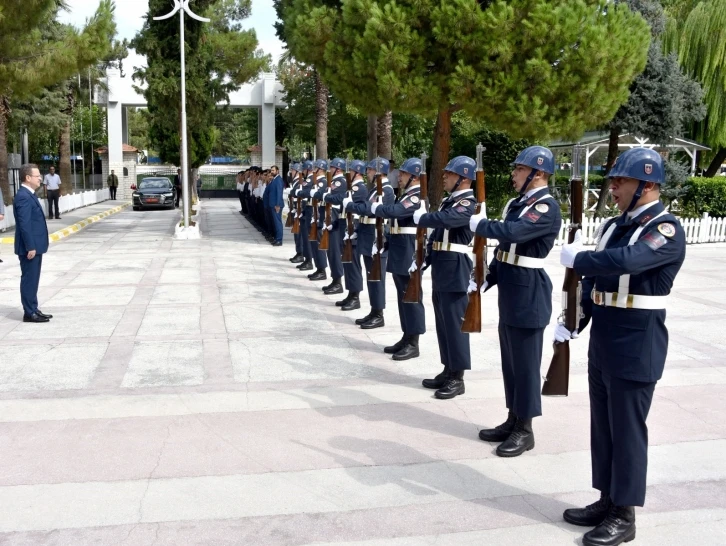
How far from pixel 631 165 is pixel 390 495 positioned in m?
2.22

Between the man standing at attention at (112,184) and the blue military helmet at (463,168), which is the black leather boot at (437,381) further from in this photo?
the man standing at attention at (112,184)

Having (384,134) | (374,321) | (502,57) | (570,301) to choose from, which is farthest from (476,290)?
(384,134)

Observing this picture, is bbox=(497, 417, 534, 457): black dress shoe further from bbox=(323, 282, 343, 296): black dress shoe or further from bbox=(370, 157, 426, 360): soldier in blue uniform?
bbox=(323, 282, 343, 296): black dress shoe

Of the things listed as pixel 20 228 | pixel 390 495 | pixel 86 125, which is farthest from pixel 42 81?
pixel 86 125

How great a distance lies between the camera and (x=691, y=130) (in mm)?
26250

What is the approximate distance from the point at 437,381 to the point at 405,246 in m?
1.62

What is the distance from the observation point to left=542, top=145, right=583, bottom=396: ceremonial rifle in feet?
13.4

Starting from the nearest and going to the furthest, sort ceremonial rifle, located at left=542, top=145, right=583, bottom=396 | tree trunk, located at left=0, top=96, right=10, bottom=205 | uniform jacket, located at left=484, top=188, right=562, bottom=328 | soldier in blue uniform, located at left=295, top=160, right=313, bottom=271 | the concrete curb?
1. ceremonial rifle, located at left=542, top=145, right=583, bottom=396
2. uniform jacket, located at left=484, top=188, right=562, bottom=328
3. soldier in blue uniform, located at left=295, top=160, right=313, bottom=271
4. the concrete curb
5. tree trunk, located at left=0, top=96, right=10, bottom=205

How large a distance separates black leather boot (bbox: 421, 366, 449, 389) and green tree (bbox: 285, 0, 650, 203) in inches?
339

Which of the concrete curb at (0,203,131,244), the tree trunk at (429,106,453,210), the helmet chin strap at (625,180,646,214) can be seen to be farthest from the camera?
the concrete curb at (0,203,131,244)

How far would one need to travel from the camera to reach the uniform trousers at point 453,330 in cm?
594

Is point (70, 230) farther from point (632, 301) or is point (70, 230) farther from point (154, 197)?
point (632, 301)

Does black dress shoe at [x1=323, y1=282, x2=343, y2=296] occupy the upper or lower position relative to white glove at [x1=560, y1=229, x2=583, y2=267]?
lower

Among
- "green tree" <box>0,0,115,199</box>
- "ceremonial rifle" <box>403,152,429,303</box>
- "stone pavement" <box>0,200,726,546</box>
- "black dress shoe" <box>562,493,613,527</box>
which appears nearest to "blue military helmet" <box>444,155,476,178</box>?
"ceremonial rifle" <box>403,152,429,303</box>
